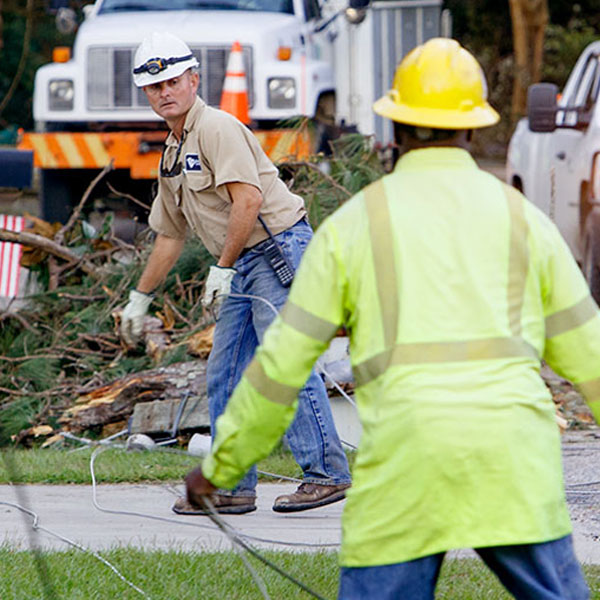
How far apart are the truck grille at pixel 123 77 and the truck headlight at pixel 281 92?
46 cm

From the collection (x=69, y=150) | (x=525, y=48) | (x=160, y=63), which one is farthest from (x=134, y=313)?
(x=525, y=48)

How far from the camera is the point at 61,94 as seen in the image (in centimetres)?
1070

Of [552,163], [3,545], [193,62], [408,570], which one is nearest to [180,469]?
[3,545]

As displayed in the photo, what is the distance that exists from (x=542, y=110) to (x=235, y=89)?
2333mm

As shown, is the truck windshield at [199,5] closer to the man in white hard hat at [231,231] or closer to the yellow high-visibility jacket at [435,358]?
the man in white hard hat at [231,231]

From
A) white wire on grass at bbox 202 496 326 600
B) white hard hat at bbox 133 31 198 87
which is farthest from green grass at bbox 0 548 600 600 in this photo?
white hard hat at bbox 133 31 198 87

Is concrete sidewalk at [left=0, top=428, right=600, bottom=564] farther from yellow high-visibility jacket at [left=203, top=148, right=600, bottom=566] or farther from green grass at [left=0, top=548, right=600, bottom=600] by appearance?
yellow high-visibility jacket at [left=203, top=148, right=600, bottom=566]

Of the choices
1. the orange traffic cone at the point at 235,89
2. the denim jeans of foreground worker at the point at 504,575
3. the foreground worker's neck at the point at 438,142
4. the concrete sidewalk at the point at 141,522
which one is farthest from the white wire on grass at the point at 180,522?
the orange traffic cone at the point at 235,89

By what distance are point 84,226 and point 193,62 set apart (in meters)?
4.54

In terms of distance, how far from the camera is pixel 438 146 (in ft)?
9.60

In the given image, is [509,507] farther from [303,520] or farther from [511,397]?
[303,520]

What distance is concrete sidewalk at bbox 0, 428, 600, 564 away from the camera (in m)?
4.96

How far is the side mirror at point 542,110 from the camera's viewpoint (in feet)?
30.3

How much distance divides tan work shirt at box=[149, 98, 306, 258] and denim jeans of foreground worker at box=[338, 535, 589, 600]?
2416 mm
